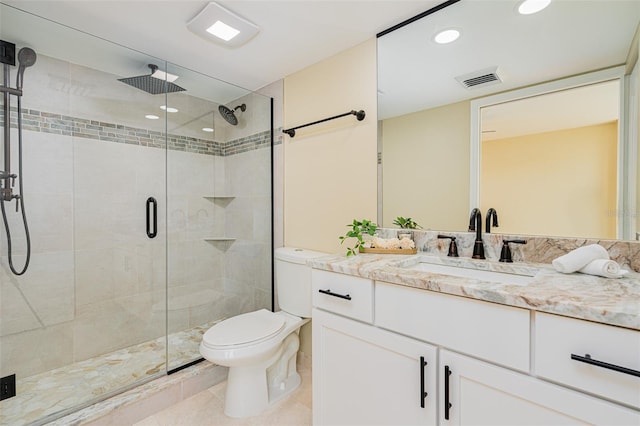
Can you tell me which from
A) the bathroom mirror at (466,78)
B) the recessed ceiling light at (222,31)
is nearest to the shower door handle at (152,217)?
the recessed ceiling light at (222,31)

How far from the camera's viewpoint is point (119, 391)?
1.71 m

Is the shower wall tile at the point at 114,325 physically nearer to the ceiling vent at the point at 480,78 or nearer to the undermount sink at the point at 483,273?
the undermount sink at the point at 483,273

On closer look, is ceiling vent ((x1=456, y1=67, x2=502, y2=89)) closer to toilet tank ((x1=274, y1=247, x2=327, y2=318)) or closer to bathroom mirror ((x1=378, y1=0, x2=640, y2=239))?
bathroom mirror ((x1=378, y1=0, x2=640, y2=239))

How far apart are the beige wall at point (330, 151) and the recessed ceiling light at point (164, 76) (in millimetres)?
813

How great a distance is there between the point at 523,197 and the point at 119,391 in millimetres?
2346

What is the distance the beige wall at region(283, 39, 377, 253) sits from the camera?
1820 mm

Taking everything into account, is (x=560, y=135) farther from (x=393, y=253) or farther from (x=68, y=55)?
(x=68, y=55)

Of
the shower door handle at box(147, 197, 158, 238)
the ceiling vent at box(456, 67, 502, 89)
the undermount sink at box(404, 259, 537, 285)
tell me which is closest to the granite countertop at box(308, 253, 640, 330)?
the undermount sink at box(404, 259, 537, 285)

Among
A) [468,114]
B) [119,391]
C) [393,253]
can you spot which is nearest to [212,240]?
[119,391]

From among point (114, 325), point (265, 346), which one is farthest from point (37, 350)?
point (265, 346)

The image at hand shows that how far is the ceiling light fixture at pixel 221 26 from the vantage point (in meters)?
1.54

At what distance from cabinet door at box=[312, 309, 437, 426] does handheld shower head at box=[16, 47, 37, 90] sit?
2.13 m

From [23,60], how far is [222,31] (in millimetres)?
1175

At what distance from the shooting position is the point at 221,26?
1.66 metres
